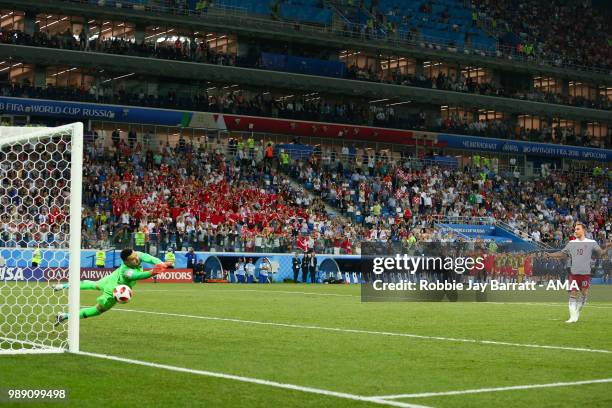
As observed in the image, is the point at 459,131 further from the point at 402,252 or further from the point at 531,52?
the point at 402,252

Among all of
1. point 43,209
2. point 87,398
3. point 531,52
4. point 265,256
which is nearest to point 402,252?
point 265,256

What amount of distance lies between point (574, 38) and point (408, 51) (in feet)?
59.6

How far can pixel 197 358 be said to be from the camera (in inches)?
439

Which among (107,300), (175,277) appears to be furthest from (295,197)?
(107,300)

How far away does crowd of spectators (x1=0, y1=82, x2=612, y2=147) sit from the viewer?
51.5 m

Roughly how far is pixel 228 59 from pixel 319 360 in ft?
154

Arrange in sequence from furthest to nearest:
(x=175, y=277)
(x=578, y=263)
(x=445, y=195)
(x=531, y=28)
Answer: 1. (x=531, y=28)
2. (x=445, y=195)
3. (x=175, y=277)
4. (x=578, y=263)

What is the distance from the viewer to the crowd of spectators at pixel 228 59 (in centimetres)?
5106

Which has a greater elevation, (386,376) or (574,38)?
(574,38)

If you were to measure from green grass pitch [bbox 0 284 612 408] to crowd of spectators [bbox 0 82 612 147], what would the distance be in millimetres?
33682

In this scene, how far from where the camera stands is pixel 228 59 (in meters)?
56.6

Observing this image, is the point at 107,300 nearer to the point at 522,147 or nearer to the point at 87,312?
the point at 87,312

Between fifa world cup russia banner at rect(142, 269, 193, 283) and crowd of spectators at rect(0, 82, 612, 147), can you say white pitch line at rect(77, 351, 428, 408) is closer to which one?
fifa world cup russia banner at rect(142, 269, 193, 283)

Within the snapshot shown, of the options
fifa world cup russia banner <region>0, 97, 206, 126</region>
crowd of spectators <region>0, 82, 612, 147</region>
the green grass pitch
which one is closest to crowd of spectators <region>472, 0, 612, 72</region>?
crowd of spectators <region>0, 82, 612, 147</region>
